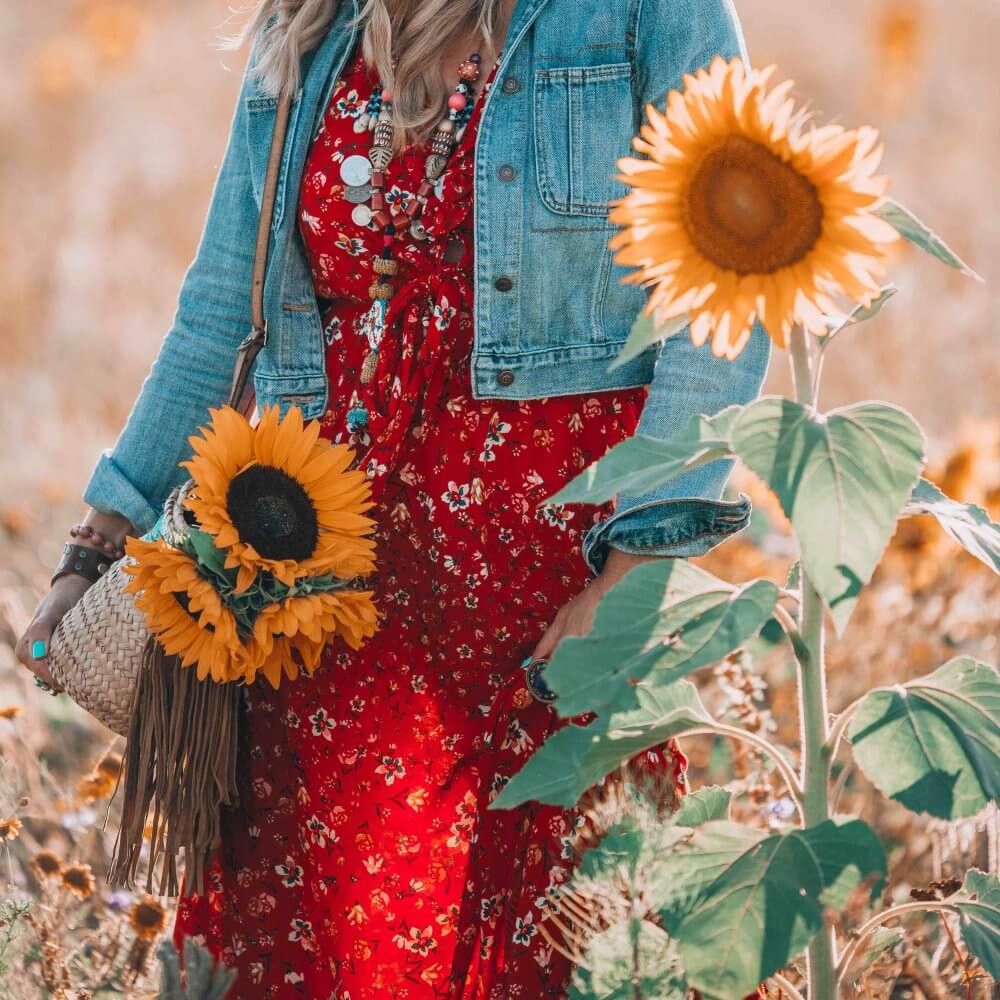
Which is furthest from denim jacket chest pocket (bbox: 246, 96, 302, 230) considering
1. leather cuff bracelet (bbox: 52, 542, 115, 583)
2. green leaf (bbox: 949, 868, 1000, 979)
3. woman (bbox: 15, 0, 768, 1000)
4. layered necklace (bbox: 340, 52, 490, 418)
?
green leaf (bbox: 949, 868, 1000, 979)

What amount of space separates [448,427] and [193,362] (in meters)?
0.51

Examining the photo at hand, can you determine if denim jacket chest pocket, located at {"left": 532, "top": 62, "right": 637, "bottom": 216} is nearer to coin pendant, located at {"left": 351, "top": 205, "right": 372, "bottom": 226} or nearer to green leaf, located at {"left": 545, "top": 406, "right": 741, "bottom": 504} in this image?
coin pendant, located at {"left": 351, "top": 205, "right": 372, "bottom": 226}

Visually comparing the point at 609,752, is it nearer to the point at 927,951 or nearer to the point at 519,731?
the point at 519,731

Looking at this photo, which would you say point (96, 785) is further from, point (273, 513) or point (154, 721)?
point (273, 513)

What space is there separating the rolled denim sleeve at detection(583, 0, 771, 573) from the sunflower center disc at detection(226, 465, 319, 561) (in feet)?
1.11

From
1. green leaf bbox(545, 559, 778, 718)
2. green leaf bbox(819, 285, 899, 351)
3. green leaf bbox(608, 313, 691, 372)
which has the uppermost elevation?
green leaf bbox(819, 285, 899, 351)

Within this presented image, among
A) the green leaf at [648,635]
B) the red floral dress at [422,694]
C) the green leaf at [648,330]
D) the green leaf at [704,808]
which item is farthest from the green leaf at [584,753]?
the red floral dress at [422,694]

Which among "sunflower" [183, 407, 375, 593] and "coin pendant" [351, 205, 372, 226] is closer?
"sunflower" [183, 407, 375, 593]

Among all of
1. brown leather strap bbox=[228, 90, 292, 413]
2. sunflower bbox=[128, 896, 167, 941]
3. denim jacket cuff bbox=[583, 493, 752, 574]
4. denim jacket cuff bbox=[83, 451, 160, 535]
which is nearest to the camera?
denim jacket cuff bbox=[583, 493, 752, 574]

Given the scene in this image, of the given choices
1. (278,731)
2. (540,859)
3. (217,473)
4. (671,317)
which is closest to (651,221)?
(671,317)

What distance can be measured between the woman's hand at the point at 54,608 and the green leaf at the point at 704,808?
3.02ft

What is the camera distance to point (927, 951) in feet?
6.92

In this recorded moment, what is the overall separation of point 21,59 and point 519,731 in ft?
50.0

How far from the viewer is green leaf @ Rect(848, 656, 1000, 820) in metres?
1.13
